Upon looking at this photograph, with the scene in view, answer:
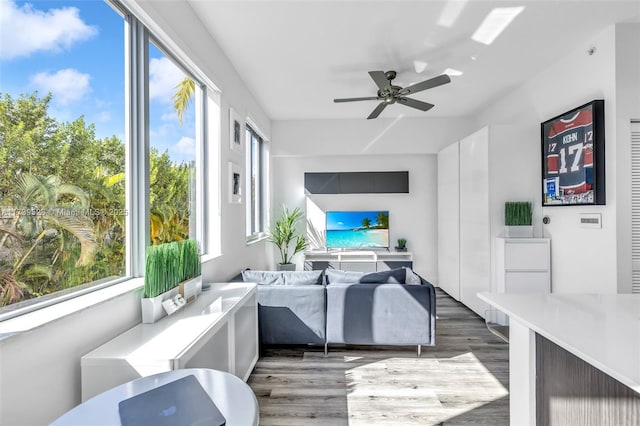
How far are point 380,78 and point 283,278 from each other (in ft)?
6.81

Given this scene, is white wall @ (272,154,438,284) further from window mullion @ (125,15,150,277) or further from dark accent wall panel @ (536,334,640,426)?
dark accent wall panel @ (536,334,640,426)

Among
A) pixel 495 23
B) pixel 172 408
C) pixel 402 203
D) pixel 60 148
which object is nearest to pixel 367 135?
pixel 402 203

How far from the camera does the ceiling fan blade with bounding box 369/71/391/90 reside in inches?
119

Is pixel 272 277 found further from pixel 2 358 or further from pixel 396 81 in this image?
pixel 396 81

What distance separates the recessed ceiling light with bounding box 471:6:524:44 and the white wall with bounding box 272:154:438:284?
9.34ft

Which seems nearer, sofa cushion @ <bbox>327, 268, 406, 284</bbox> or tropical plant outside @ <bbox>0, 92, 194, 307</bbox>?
tropical plant outside @ <bbox>0, 92, 194, 307</bbox>

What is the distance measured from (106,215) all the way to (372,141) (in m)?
4.46

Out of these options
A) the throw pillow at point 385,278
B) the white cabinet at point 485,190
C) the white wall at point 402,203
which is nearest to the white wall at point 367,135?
the white wall at point 402,203

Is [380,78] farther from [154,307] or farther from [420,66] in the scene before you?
[154,307]

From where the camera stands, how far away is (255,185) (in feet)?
16.8

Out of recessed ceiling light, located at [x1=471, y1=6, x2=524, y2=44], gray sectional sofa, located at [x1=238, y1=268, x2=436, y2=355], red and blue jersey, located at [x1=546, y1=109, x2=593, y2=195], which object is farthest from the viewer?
red and blue jersey, located at [x1=546, y1=109, x2=593, y2=195]

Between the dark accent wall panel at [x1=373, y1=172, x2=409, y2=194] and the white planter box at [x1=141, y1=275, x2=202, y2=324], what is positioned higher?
the dark accent wall panel at [x1=373, y1=172, x2=409, y2=194]

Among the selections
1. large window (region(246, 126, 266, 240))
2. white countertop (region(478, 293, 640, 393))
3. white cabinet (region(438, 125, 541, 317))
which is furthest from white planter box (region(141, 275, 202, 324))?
white cabinet (region(438, 125, 541, 317))

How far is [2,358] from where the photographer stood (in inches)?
42.6
